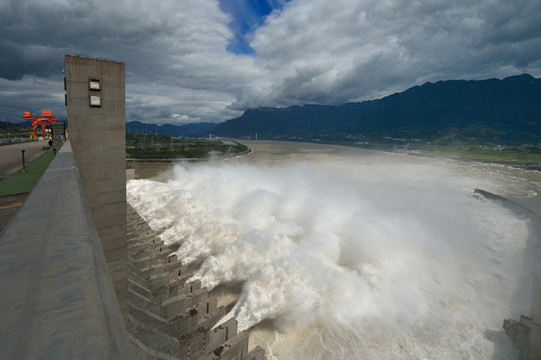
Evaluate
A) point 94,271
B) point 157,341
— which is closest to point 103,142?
point 157,341

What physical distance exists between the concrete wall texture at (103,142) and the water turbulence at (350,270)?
643cm

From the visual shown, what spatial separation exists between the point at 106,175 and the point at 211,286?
332 inches

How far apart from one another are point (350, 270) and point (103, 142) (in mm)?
14675

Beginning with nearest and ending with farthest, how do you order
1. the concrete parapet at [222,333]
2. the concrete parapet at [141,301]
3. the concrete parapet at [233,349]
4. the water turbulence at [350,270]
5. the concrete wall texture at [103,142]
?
the concrete wall texture at [103,142]
the concrete parapet at [233,349]
the concrete parapet at [141,301]
the concrete parapet at [222,333]
the water turbulence at [350,270]

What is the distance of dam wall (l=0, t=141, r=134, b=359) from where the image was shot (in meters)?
1.44

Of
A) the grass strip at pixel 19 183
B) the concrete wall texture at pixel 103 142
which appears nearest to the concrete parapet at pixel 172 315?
the concrete wall texture at pixel 103 142

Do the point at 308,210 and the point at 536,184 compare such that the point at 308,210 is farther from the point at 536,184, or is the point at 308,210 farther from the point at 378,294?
the point at 536,184

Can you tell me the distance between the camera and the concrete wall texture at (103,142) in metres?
8.56

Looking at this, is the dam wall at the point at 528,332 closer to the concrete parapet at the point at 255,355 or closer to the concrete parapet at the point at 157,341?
the concrete parapet at the point at 255,355

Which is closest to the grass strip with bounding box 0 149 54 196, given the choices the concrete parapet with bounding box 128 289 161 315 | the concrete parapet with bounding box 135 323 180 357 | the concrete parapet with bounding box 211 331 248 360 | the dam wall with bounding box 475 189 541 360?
the concrete parapet with bounding box 128 289 161 315

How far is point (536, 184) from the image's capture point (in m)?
55.7

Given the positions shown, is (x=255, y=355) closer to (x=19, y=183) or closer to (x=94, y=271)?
(x=94, y=271)

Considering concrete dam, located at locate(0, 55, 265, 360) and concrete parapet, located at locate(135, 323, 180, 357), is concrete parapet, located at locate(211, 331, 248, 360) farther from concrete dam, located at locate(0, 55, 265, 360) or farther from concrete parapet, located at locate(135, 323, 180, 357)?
concrete parapet, located at locate(135, 323, 180, 357)

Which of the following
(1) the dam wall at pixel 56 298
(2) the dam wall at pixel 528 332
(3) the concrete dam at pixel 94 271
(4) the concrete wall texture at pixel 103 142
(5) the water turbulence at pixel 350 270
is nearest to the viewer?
(1) the dam wall at pixel 56 298
